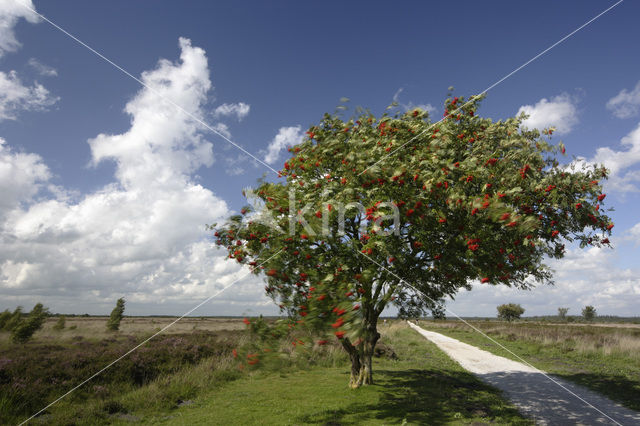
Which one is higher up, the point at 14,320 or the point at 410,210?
the point at 410,210

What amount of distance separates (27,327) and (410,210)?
34.9m

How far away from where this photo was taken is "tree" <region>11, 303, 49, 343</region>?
1062 inches

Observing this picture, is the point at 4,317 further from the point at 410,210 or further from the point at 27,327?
the point at 410,210

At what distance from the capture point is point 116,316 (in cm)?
4241

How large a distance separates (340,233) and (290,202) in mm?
1748

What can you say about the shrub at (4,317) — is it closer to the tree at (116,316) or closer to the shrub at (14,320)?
the shrub at (14,320)

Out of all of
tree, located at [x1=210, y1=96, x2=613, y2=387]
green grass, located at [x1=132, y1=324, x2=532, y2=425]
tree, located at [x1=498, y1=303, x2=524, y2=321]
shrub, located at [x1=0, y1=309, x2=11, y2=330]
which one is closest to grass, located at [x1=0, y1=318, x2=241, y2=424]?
green grass, located at [x1=132, y1=324, x2=532, y2=425]

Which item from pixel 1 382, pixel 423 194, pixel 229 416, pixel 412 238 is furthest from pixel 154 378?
pixel 423 194

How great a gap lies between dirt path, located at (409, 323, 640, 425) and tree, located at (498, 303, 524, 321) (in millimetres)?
82106

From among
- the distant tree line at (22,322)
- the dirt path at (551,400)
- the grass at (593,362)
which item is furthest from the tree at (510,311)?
the distant tree line at (22,322)

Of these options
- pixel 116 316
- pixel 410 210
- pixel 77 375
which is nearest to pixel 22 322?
pixel 116 316

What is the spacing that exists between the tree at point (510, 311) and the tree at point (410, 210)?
309 feet

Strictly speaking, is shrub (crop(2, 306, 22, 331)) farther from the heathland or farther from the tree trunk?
the tree trunk

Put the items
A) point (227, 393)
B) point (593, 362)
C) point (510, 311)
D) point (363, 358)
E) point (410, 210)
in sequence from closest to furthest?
point (410, 210), point (363, 358), point (227, 393), point (593, 362), point (510, 311)
